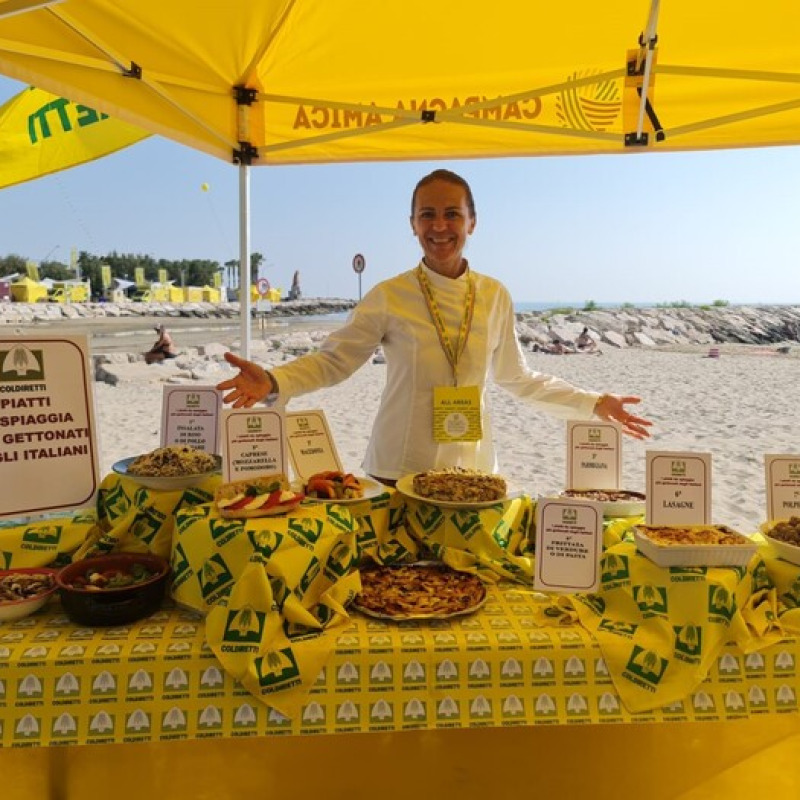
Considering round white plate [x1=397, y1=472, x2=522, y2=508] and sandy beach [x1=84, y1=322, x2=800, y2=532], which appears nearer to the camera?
round white plate [x1=397, y1=472, x2=522, y2=508]

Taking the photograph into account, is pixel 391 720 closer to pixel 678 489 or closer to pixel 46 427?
pixel 678 489

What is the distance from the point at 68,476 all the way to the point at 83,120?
1944 millimetres

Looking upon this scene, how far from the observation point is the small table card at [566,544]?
53.1 inches

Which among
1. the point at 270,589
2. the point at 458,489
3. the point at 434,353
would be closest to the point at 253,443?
the point at 270,589

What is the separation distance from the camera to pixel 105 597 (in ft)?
3.91

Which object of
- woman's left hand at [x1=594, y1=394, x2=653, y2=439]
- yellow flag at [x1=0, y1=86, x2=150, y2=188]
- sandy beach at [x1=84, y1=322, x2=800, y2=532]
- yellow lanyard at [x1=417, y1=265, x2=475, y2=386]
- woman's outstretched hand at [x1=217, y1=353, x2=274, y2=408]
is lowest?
sandy beach at [x1=84, y1=322, x2=800, y2=532]

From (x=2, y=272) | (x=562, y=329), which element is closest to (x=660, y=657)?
(x=2, y=272)

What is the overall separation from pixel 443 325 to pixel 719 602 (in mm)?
1144

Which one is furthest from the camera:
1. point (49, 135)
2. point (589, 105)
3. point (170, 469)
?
point (49, 135)

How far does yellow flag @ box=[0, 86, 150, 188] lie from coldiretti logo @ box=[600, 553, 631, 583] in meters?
2.57

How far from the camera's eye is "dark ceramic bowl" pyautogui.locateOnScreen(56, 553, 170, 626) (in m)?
1.19

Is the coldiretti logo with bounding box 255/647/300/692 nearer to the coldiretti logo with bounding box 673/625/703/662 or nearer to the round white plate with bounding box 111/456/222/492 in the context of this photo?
the round white plate with bounding box 111/456/222/492

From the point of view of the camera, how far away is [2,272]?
19.4m

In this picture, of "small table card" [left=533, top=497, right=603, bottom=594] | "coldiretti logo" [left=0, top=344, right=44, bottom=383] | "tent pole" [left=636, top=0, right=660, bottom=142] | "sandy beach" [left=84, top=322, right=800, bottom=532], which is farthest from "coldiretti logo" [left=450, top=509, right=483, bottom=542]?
"sandy beach" [left=84, top=322, right=800, bottom=532]
